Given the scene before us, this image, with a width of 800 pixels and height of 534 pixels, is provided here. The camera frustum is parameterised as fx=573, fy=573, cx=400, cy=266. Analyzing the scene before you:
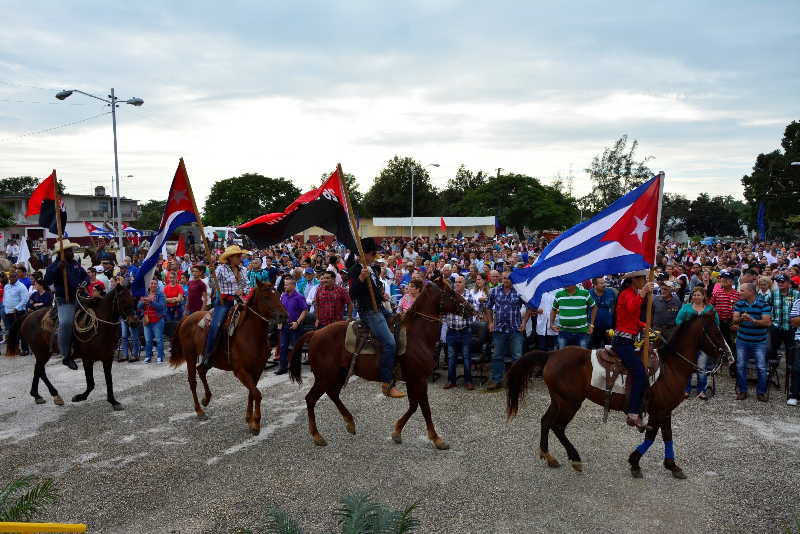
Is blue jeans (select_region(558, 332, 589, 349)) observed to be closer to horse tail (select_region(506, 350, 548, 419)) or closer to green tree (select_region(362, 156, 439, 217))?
horse tail (select_region(506, 350, 548, 419))

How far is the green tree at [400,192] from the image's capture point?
80.8 m

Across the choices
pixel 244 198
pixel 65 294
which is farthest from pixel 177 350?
pixel 244 198

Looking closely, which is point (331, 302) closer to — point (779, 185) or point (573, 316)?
point (573, 316)

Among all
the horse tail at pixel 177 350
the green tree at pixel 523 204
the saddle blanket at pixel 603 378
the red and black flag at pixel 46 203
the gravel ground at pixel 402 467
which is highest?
the green tree at pixel 523 204

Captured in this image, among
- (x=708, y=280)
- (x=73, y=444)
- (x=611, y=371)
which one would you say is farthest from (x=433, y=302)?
(x=708, y=280)

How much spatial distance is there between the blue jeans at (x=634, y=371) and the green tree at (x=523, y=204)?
60.0m

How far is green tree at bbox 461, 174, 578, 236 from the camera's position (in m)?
65.9

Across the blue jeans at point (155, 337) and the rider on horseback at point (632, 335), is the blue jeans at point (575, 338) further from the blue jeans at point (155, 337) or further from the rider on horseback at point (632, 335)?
the blue jeans at point (155, 337)

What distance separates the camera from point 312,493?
6.32 meters

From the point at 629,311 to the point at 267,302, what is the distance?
4.96m

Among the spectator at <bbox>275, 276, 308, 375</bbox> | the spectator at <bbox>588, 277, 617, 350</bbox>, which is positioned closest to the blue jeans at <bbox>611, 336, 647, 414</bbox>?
the spectator at <bbox>588, 277, 617, 350</bbox>

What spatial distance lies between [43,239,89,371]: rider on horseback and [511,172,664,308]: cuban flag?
7877 mm

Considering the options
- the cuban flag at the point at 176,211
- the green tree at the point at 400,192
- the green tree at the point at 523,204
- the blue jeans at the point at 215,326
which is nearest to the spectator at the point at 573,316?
the blue jeans at the point at 215,326

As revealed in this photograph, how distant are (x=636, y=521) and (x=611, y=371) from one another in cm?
170
